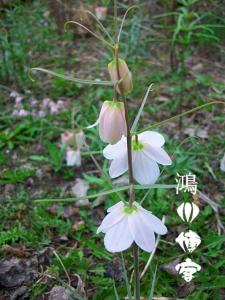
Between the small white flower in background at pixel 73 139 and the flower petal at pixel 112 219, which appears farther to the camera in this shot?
the small white flower in background at pixel 73 139

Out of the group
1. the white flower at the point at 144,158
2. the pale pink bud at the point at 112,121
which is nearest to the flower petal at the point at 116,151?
the white flower at the point at 144,158

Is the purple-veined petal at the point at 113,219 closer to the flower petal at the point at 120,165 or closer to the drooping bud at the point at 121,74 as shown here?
the flower petal at the point at 120,165

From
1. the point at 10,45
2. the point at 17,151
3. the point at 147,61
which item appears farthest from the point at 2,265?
the point at 147,61

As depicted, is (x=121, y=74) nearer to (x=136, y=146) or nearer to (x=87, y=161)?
(x=136, y=146)

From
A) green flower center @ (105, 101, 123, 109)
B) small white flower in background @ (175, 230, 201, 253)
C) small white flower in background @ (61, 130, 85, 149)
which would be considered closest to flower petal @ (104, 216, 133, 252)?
green flower center @ (105, 101, 123, 109)

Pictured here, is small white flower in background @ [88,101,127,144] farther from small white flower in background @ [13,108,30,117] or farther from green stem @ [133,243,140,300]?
small white flower in background @ [13,108,30,117]

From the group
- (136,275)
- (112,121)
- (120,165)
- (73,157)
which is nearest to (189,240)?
(136,275)

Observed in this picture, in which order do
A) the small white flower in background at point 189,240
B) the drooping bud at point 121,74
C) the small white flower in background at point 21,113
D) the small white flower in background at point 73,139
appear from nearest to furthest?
the drooping bud at point 121,74
the small white flower in background at point 189,240
the small white flower in background at point 73,139
the small white flower in background at point 21,113
